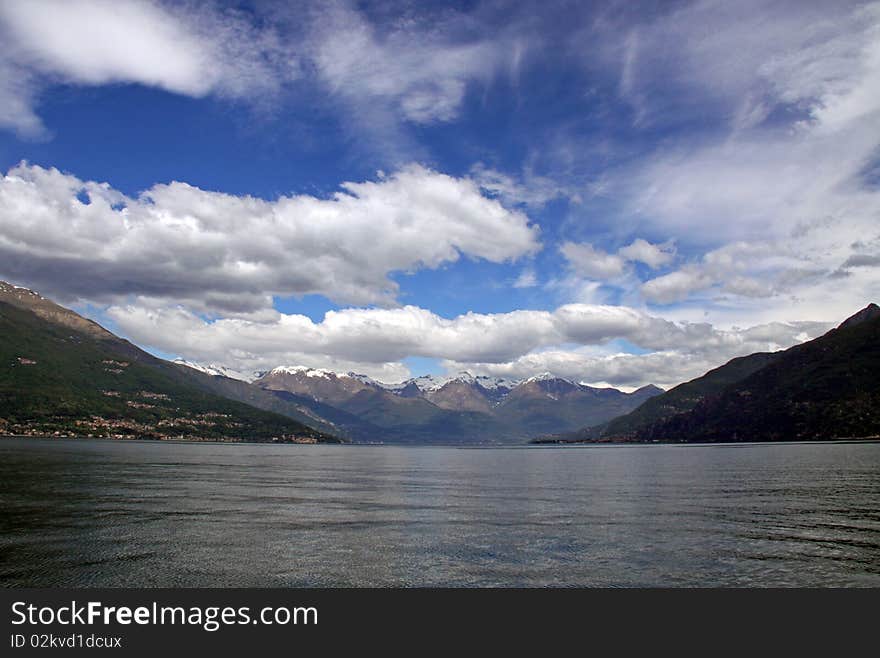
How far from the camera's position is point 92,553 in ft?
176

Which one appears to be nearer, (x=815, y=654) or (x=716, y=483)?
(x=815, y=654)

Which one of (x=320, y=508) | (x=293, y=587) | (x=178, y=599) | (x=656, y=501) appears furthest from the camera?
(x=656, y=501)

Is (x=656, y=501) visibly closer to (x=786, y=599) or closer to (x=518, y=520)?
(x=518, y=520)

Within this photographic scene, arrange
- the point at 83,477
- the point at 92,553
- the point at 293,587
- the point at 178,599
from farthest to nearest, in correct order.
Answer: the point at 83,477 < the point at 92,553 < the point at 293,587 < the point at 178,599

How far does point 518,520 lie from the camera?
254ft

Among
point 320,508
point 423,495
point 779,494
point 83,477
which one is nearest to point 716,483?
point 779,494

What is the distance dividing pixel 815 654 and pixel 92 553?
56163 mm

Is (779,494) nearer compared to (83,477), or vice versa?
(779,494)

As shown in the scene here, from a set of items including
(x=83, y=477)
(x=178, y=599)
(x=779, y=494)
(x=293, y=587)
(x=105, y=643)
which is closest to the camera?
(x=105, y=643)

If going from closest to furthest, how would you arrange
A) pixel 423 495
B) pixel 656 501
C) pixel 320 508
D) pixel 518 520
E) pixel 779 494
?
1. pixel 518 520
2. pixel 320 508
3. pixel 656 501
4. pixel 779 494
5. pixel 423 495

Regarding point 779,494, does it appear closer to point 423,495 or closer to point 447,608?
point 423,495

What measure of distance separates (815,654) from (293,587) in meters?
34.2

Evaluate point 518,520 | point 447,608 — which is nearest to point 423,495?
point 518,520

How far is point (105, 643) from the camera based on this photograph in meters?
31.7
